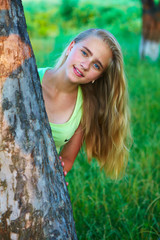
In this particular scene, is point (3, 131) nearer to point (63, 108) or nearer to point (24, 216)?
point (24, 216)

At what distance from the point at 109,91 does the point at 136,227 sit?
919 mm

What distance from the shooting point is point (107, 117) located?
6.75 ft

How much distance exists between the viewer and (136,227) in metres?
1.98

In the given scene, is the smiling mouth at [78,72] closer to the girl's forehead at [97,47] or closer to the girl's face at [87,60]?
the girl's face at [87,60]

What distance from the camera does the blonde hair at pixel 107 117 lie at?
1.99 m

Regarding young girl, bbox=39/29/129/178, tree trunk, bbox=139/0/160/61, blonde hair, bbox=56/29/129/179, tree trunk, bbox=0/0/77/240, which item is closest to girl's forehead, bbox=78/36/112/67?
young girl, bbox=39/29/129/178

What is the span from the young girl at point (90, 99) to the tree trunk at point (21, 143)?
2.08 ft

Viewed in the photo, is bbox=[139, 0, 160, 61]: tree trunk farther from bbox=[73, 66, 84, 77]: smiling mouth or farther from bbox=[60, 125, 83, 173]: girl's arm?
bbox=[73, 66, 84, 77]: smiling mouth

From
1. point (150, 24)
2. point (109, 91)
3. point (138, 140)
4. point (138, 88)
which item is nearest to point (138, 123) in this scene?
point (138, 140)

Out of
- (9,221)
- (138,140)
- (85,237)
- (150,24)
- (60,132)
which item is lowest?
(85,237)

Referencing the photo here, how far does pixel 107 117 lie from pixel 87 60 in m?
0.48

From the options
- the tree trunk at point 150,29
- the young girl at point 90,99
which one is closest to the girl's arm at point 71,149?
the young girl at point 90,99

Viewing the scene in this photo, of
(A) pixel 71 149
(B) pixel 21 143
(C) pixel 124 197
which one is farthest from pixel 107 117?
(B) pixel 21 143

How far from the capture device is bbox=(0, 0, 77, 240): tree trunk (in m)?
1.07
